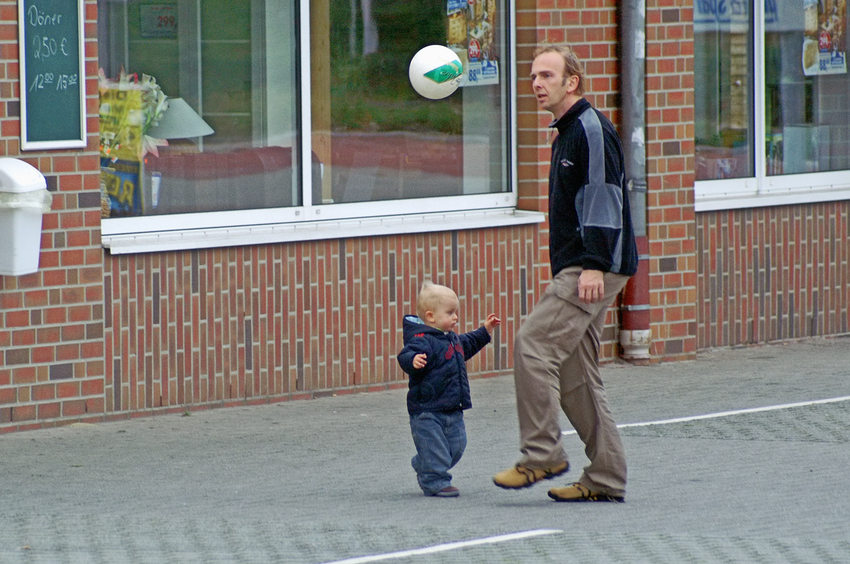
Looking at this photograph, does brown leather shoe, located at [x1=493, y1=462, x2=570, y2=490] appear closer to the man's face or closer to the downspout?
the man's face

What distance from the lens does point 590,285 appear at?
21.1ft

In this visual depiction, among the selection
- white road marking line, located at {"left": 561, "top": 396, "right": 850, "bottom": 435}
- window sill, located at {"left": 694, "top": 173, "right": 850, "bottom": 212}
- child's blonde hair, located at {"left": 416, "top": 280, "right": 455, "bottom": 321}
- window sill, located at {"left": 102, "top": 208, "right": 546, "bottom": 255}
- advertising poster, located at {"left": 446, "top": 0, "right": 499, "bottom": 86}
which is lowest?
white road marking line, located at {"left": 561, "top": 396, "right": 850, "bottom": 435}

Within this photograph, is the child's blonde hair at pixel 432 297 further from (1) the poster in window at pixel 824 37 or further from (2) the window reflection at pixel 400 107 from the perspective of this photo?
(1) the poster in window at pixel 824 37

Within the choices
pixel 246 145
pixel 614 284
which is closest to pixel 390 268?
pixel 246 145

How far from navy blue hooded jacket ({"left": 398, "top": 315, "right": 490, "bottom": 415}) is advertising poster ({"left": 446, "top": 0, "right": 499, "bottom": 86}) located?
12.4 feet

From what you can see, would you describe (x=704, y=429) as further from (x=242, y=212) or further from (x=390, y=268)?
(x=242, y=212)

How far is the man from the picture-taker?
6461mm

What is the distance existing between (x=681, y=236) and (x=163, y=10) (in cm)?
397

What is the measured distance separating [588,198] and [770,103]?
5777 mm

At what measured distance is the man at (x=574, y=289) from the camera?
6.46 metres

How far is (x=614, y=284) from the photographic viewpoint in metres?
6.60

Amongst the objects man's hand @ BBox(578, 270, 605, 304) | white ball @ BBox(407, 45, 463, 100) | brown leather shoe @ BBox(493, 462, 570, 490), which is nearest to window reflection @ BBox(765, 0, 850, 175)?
white ball @ BBox(407, 45, 463, 100)

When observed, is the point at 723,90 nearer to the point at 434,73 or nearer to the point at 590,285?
the point at 434,73

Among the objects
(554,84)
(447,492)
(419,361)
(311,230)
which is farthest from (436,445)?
(311,230)
